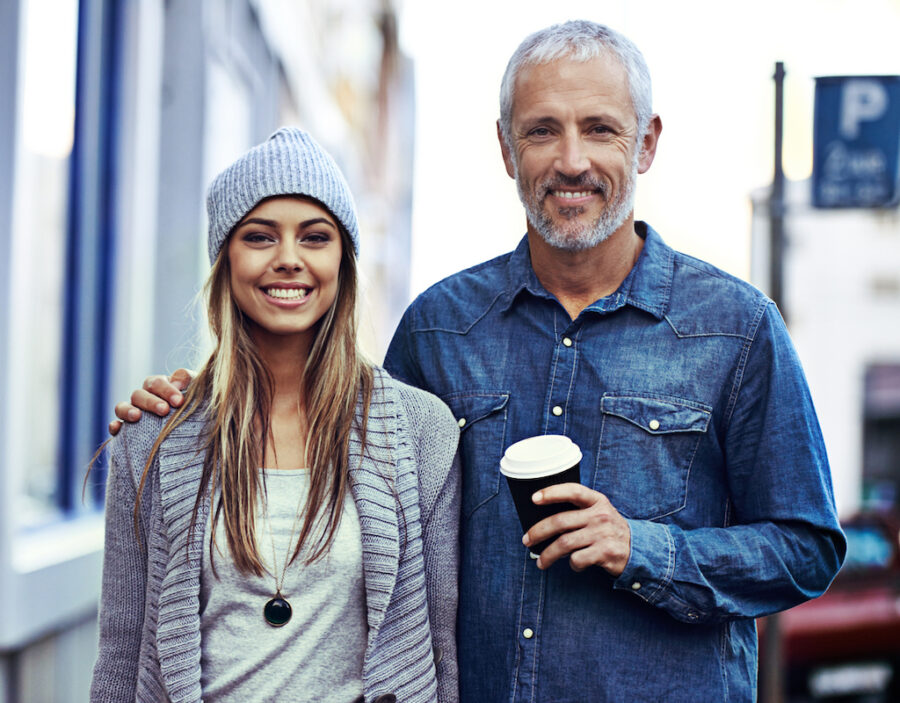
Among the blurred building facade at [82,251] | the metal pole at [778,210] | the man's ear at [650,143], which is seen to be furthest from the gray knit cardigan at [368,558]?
the metal pole at [778,210]

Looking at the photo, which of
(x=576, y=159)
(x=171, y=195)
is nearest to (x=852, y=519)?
(x=171, y=195)

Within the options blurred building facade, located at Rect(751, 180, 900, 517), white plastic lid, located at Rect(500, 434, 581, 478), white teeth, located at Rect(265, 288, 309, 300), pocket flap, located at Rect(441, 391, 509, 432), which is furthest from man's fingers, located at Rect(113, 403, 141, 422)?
blurred building facade, located at Rect(751, 180, 900, 517)

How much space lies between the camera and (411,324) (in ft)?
8.41

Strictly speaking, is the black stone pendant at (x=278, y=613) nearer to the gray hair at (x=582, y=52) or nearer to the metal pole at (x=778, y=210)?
the gray hair at (x=582, y=52)

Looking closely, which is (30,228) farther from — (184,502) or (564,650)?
(564,650)

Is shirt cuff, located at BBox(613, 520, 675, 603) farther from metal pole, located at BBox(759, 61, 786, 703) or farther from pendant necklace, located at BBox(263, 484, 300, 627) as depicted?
metal pole, located at BBox(759, 61, 786, 703)

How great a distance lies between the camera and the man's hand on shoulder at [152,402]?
7.51 feet

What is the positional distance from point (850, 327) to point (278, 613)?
20.1 meters

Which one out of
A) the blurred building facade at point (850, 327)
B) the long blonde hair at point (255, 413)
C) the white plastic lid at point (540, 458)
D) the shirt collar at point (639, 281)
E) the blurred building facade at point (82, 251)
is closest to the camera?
the white plastic lid at point (540, 458)

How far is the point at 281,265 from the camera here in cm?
224

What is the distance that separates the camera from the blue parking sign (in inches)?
220

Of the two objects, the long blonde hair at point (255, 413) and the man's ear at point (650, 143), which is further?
the man's ear at point (650, 143)

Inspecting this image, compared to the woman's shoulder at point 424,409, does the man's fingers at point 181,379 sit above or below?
above

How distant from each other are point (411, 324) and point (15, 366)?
1405 mm
